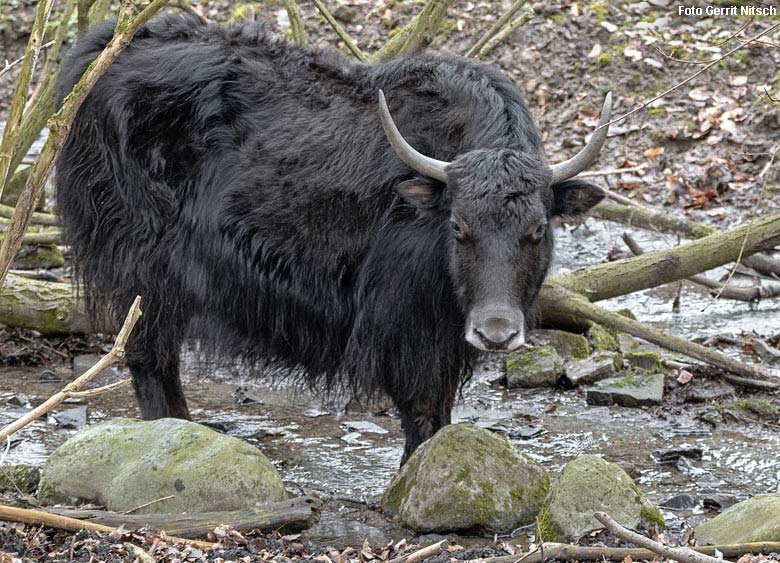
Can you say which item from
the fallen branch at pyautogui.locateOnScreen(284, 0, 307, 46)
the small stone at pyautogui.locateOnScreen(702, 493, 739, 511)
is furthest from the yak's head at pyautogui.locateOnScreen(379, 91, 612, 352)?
the fallen branch at pyautogui.locateOnScreen(284, 0, 307, 46)

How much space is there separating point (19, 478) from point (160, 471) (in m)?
0.82

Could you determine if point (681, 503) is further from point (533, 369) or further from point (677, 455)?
point (533, 369)

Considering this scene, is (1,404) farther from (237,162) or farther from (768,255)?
(768,255)

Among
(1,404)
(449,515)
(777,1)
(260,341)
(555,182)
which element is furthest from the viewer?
(777,1)

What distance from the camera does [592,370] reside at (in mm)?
6645

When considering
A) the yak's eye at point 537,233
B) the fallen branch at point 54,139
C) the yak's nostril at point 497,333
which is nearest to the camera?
the fallen branch at point 54,139

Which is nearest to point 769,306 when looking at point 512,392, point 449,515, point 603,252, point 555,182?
point 603,252

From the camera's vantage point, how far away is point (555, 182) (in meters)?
4.95

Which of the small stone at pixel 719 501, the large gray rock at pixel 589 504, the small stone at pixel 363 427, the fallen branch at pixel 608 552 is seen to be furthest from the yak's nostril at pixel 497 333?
the small stone at pixel 363 427

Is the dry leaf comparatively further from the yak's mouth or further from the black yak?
the yak's mouth

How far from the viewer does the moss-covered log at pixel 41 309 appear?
23.0 ft

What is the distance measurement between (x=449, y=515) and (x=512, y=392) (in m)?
2.16

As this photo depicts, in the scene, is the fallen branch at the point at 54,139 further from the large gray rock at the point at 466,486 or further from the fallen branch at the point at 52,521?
the large gray rock at the point at 466,486

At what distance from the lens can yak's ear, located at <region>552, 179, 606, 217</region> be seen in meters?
5.00
